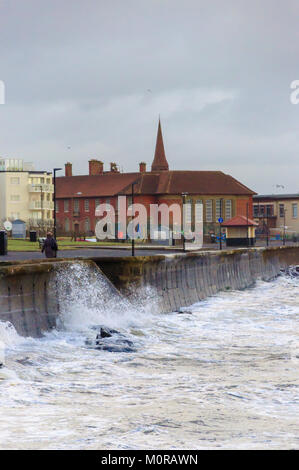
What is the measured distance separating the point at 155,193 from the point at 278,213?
35.6 metres

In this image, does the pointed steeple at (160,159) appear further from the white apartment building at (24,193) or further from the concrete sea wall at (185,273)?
the concrete sea wall at (185,273)

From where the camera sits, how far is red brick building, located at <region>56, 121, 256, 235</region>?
112 m

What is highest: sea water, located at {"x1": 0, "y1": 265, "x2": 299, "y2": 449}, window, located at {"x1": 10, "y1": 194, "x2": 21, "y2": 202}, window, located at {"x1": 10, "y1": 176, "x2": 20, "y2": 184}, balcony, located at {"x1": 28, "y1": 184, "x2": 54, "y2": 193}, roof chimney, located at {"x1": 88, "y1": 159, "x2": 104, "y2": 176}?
roof chimney, located at {"x1": 88, "y1": 159, "x2": 104, "y2": 176}

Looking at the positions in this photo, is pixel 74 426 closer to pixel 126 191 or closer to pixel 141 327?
pixel 141 327

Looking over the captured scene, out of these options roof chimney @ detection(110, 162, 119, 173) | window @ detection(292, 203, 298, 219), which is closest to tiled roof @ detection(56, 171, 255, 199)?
roof chimney @ detection(110, 162, 119, 173)

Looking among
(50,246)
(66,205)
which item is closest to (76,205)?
(66,205)

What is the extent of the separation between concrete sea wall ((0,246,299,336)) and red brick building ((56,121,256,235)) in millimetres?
69298

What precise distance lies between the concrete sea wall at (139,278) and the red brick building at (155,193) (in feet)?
227

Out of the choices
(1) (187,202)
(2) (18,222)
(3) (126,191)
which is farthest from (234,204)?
(2) (18,222)

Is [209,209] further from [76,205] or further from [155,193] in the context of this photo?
[76,205]

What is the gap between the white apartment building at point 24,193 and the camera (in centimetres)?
11712

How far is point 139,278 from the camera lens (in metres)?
22.2

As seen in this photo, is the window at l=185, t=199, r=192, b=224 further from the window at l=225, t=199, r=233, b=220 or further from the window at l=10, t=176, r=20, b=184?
the window at l=10, t=176, r=20, b=184

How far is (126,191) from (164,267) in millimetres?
88042
